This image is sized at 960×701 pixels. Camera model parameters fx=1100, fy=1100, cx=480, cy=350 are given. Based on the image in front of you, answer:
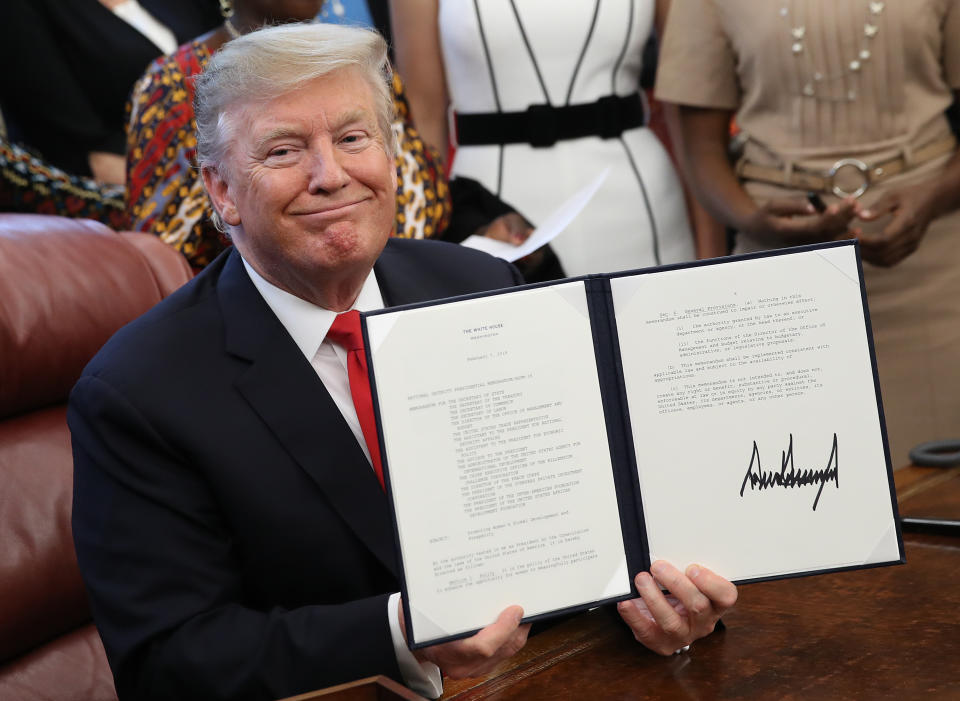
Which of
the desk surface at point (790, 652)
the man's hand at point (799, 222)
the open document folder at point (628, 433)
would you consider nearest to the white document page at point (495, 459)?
the open document folder at point (628, 433)

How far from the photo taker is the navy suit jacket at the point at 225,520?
1.16 metres

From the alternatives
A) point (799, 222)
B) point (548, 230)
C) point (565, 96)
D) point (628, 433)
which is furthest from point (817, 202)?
point (628, 433)

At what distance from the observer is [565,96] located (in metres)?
2.39

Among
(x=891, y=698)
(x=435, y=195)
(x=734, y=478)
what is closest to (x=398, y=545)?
(x=734, y=478)

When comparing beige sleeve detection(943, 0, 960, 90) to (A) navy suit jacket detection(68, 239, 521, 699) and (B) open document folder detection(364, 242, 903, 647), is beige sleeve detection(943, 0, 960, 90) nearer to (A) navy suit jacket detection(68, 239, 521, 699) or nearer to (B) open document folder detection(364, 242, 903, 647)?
(B) open document folder detection(364, 242, 903, 647)

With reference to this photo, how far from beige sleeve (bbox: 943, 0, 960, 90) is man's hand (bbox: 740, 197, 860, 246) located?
359 mm

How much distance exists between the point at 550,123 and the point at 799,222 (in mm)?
570

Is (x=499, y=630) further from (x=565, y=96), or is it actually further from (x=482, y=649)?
(x=565, y=96)

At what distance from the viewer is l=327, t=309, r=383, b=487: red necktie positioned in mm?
1301

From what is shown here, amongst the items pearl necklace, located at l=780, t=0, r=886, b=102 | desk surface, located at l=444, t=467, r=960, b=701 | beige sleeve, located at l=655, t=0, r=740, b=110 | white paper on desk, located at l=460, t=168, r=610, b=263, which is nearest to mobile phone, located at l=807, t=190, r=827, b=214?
pearl necklace, located at l=780, t=0, r=886, b=102

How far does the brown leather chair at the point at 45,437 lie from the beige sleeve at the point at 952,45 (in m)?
1.67

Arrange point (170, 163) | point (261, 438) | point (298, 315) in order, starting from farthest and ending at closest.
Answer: point (170, 163) → point (298, 315) → point (261, 438)

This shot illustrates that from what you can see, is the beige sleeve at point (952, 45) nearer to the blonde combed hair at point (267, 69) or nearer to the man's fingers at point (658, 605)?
the blonde combed hair at point (267, 69)
